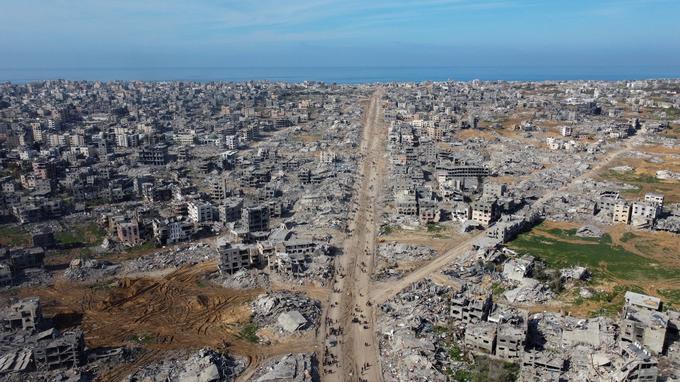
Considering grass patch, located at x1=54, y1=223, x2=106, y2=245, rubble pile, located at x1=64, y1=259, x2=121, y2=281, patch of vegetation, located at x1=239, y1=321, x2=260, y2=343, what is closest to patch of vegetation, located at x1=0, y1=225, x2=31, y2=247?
grass patch, located at x1=54, y1=223, x2=106, y2=245

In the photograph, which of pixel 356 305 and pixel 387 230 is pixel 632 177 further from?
pixel 356 305

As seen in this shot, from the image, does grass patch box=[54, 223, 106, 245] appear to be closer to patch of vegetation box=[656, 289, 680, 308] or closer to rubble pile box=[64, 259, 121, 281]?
rubble pile box=[64, 259, 121, 281]

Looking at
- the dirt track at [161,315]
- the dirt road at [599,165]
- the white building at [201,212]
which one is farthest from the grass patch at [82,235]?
the dirt road at [599,165]

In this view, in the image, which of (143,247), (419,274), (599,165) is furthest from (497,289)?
(599,165)

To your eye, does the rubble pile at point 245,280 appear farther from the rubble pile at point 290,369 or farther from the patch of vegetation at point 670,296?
the patch of vegetation at point 670,296

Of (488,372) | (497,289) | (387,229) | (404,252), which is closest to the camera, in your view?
(488,372)

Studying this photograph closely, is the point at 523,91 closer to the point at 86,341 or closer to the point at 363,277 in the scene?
the point at 363,277

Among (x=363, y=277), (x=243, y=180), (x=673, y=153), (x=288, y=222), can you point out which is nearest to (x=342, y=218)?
(x=288, y=222)
